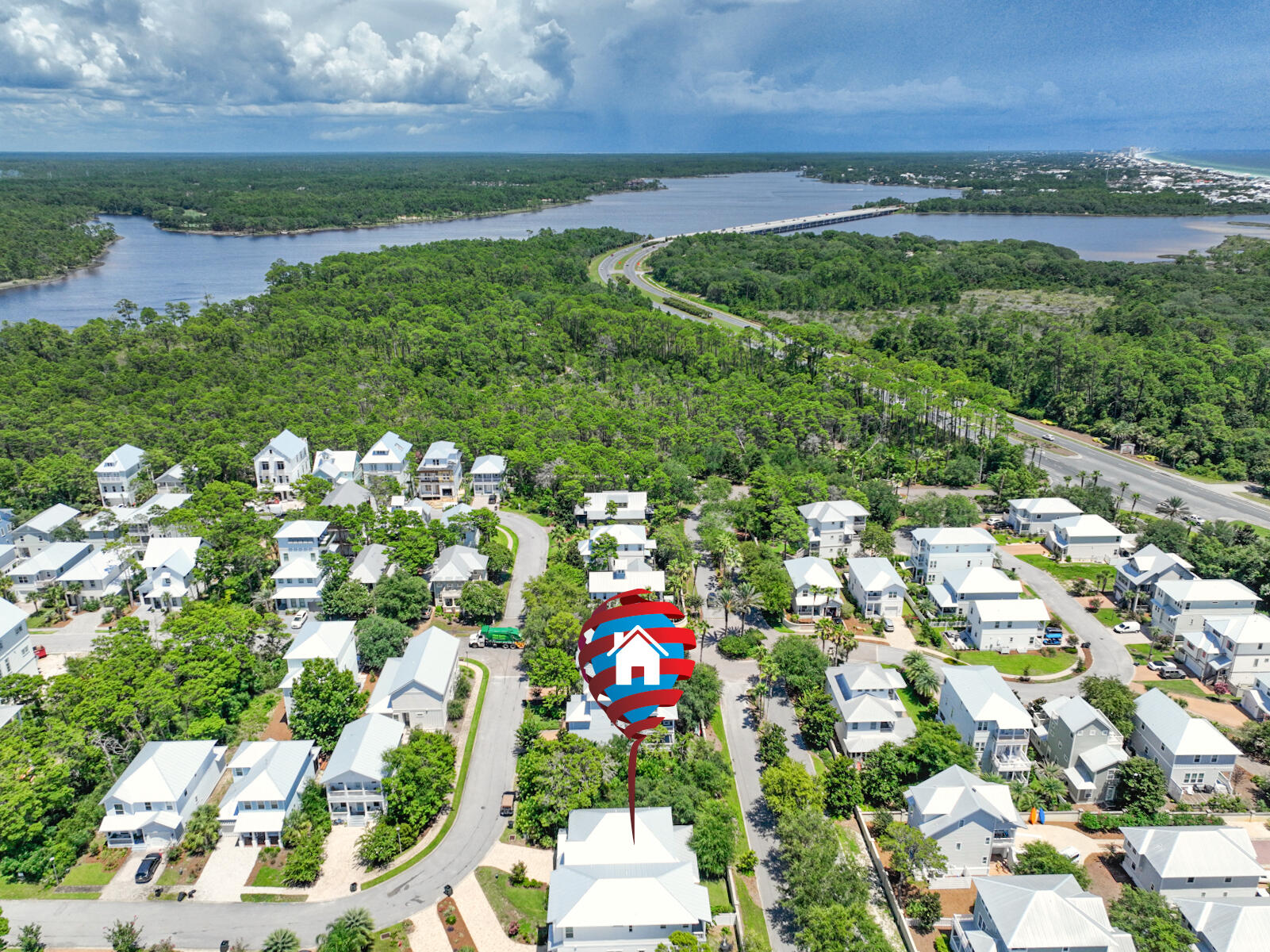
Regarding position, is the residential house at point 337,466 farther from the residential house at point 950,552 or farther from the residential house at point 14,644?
the residential house at point 950,552

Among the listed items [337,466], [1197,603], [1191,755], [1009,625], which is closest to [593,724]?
[1009,625]

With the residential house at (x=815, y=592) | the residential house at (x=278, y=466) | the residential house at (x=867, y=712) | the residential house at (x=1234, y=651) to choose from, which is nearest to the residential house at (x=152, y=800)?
the residential house at (x=867, y=712)

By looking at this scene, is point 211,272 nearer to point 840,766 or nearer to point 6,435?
point 6,435

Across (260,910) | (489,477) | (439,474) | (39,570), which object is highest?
(439,474)

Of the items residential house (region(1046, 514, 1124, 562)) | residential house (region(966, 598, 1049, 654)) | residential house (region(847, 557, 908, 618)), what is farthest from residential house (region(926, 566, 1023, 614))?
residential house (region(1046, 514, 1124, 562))

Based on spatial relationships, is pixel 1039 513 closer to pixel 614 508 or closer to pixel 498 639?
pixel 614 508

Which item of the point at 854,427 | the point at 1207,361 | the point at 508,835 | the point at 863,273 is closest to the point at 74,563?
the point at 508,835
